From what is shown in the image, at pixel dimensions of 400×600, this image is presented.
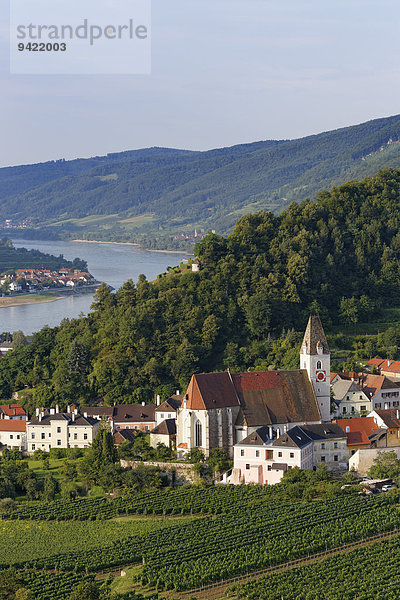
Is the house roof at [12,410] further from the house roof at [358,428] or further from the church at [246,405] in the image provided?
the house roof at [358,428]

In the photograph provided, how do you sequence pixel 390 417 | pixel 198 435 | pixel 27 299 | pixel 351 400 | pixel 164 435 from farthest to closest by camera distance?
1. pixel 27 299
2. pixel 351 400
3. pixel 164 435
4. pixel 390 417
5. pixel 198 435

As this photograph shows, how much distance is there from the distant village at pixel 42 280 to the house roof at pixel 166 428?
84.3m

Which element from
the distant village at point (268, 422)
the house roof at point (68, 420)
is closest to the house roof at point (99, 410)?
the distant village at point (268, 422)

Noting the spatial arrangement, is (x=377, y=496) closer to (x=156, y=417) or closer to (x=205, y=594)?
(x=205, y=594)

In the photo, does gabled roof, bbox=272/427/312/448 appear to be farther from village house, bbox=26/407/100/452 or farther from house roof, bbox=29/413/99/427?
house roof, bbox=29/413/99/427

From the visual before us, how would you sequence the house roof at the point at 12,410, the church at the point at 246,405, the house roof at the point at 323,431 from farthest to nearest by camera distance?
the house roof at the point at 12,410
the church at the point at 246,405
the house roof at the point at 323,431

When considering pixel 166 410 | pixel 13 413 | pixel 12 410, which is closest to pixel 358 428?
pixel 166 410

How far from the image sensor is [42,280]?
5531 inches

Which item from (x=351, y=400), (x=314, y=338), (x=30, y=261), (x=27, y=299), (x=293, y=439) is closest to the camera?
(x=293, y=439)

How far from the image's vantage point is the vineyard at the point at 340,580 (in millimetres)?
31250

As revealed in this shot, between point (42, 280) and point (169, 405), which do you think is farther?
point (42, 280)

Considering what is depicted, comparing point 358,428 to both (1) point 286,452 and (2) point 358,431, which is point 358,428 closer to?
(2) point 358,431

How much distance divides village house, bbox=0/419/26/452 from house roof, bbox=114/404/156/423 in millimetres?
4714

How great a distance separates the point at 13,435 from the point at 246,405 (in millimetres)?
13396
